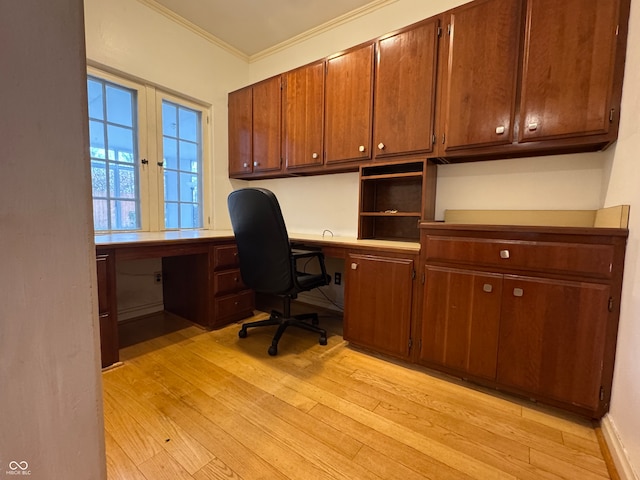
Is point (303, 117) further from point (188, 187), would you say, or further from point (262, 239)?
point (188, 187)

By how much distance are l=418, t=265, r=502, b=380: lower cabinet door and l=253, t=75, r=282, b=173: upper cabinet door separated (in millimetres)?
1891

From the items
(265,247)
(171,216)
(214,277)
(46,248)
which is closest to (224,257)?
(214,277)

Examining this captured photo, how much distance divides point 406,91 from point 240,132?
1831 millimetres

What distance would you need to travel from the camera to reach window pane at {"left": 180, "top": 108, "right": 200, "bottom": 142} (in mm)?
2910

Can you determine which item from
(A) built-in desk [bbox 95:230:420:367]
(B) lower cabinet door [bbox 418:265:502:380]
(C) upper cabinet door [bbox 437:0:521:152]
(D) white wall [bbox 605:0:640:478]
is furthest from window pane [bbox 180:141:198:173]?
(D) white wall [bbox 605:0:640:478]

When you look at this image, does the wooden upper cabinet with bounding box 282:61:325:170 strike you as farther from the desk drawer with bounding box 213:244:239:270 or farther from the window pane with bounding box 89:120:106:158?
the window pane with bounding box 89:120:106:158

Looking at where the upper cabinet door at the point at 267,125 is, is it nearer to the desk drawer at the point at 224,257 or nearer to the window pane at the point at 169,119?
the window pane at the point at 169,119

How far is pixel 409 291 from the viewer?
1.79 m

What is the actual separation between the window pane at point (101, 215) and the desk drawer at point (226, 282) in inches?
41.2

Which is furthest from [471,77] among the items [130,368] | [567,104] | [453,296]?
[130,368]

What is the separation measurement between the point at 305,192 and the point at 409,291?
1.66m

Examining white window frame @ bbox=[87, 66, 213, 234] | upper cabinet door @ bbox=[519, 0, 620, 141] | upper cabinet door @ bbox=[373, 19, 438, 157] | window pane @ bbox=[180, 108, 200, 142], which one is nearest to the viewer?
upper cabinet door @ bbox=[519, 0, 620, 141]

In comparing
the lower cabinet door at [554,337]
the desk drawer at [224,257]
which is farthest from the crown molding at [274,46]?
the lower cabinet door at [554,337]

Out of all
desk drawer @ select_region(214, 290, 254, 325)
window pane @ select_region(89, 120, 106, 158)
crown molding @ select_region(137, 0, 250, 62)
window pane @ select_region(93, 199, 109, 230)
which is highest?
crown molding @ select_region(137, 0, 250, 62)
